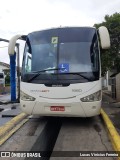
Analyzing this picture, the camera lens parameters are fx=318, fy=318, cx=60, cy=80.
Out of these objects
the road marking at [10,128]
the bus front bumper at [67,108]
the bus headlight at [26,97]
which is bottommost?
the road marking at [10,128]

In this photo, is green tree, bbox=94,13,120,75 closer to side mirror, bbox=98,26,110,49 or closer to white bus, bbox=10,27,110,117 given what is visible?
side mirror, bbox=98,26,110,49

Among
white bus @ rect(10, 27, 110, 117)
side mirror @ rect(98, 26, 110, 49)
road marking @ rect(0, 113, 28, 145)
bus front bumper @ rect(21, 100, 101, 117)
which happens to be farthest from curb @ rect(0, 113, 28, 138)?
side mirror @ rect(98, 26, 110, 49)

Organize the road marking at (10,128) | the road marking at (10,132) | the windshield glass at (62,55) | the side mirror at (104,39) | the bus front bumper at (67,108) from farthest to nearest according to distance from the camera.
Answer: the side mirror at (104,39)
the windshield glass at (62,55)
the bus front bumper at (67,108)
the road marking at (10,128)
the road marking at (10,132)

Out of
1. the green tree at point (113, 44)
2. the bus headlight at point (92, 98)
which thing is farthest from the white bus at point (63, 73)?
the green tree at point (113, 44)

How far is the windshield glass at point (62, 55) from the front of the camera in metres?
8.76

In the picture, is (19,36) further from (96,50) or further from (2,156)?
(2,156)

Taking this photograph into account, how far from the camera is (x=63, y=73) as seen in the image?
8711 millimetres

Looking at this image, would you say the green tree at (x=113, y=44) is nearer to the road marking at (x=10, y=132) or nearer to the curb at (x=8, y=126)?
the curb at (x=8, y=126)

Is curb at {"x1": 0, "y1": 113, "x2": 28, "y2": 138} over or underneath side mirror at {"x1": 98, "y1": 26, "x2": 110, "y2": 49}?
underneath

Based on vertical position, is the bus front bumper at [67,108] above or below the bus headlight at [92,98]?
below

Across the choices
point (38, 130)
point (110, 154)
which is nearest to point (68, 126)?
point (38, 130)

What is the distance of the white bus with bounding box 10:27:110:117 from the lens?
28.0 ft

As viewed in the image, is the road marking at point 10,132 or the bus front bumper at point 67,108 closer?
the road marking at point 10,132

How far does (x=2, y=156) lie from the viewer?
6199 millimetres
